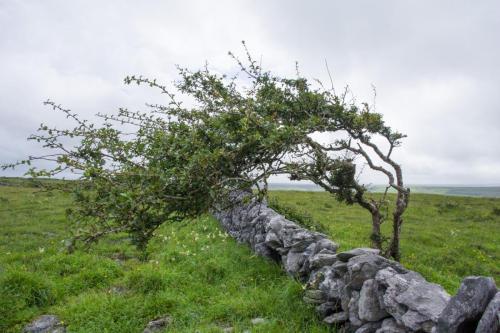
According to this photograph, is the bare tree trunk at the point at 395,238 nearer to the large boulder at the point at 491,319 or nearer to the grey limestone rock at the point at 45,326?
the large boulder at the point at 491,319

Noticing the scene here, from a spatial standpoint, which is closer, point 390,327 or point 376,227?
point 390,327

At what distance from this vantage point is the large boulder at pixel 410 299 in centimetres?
513

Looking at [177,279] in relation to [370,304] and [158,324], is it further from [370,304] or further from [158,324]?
[370,304]

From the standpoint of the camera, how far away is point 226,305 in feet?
27.8

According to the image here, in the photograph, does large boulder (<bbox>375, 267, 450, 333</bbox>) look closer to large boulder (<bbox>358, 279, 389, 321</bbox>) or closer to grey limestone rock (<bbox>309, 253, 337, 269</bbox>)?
large boulder (<bbox>358, 279, 389, 321</bbox>)

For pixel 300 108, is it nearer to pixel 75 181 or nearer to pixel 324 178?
pixel 324 178

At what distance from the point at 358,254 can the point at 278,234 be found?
3463mm

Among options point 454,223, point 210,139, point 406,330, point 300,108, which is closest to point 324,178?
point 300,108

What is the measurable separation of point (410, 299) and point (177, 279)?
645 centimetres

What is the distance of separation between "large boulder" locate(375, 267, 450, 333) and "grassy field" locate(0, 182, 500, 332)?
63.9 inches

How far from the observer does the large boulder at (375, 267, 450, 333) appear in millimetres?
5129

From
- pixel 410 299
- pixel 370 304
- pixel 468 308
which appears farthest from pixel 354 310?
pixel 468 308

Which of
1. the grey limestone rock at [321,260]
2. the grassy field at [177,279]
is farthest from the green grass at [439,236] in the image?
the grey limestone rock at [321,260]

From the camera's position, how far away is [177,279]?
33.9 ft
